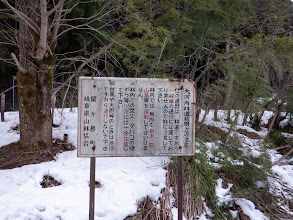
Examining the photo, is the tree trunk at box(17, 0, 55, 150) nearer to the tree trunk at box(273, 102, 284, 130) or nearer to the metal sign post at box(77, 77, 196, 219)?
the metal sign post at box(77, 77, 196, 219)

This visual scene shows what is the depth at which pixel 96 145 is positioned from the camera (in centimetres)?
250

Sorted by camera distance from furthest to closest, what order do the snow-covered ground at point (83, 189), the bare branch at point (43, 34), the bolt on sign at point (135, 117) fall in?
the bare branch at point (43, 34) < the snow-covered ground at point (83, 189) < the bolt on sign at point (135, 117)

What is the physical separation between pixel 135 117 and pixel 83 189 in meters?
1.59

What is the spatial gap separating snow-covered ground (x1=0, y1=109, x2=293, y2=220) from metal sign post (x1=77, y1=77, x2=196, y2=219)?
70cm

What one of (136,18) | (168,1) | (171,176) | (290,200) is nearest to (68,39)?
(168,1)

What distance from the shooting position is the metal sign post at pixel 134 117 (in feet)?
8.16

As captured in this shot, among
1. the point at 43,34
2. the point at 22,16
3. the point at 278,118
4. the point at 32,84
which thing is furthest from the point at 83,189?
the point at 278,118

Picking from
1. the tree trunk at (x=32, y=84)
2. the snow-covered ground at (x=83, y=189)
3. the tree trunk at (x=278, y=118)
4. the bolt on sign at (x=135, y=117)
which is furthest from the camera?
the tree trunk at (x=278, y=118)

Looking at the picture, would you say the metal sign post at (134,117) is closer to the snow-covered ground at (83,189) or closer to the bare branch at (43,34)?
the snow-covered ground at (83,189)

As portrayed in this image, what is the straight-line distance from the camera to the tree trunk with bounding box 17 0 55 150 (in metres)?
4.58

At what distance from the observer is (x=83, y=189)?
3.49 metres

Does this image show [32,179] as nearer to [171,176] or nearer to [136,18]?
[171,176]

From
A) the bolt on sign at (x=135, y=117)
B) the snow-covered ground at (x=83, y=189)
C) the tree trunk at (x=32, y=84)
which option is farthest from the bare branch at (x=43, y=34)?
the bolt on sign at (x=135, y=117)

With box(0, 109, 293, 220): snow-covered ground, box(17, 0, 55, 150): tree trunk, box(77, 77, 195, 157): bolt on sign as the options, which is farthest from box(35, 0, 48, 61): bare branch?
box(77, 77, 195, 157): bolt on sign
